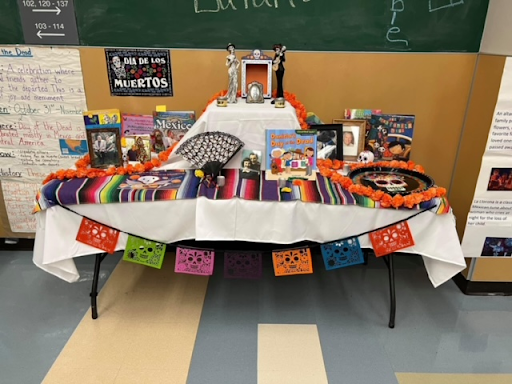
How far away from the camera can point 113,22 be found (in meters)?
2.37

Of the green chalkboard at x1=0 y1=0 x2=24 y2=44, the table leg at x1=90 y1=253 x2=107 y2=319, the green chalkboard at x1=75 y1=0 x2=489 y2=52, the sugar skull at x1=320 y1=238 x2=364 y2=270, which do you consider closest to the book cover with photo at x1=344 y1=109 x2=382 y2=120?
the green chalkboard at x1=75 y1=0 x2=489 y2=52

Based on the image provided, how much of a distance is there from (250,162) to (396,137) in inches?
38.6

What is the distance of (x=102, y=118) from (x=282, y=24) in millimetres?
1180

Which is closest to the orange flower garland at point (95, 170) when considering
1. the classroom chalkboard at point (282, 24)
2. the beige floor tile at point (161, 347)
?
the classroom chalkboard at point (282, 24)

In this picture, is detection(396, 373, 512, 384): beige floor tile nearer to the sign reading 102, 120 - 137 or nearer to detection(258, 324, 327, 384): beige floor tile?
detection(258, 324, 327, 384): beige floor tile

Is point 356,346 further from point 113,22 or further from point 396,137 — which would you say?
point 113,22

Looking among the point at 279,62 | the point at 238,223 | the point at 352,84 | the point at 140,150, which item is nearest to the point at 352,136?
the point at 352,84

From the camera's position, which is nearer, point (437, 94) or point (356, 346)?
point (356, 346)

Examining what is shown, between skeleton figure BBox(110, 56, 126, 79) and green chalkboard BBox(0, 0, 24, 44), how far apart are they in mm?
546

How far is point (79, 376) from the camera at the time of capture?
1.88 meters

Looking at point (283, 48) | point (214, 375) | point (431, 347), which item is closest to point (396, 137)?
point (283, 48)

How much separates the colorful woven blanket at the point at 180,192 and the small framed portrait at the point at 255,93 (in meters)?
0.50

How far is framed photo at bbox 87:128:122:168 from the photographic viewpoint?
221 cm

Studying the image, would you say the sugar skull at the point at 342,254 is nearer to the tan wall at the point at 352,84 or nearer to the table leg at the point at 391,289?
the table leg at the point at 391,289
